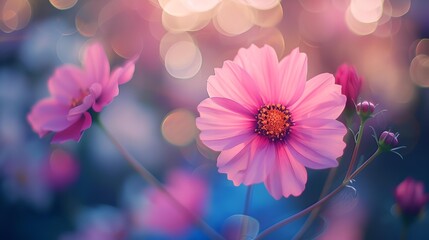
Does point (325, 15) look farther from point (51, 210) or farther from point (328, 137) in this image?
point (328, 137)

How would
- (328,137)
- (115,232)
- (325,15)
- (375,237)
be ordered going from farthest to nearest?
(325,15) < (375,237) < (115,232) < (328,137)

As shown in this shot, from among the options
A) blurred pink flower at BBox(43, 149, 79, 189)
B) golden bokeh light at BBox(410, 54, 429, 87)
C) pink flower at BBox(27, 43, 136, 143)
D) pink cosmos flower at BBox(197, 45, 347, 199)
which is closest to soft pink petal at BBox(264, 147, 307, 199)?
pink cosmos flower at BBox(197, 45, 347, 199)

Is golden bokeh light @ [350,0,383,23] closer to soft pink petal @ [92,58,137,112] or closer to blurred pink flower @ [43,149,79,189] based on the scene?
blurred pink flower @ [43,149,79,189]

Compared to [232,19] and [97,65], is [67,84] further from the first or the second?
[232,19]

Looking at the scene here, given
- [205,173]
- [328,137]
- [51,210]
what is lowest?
[51,210]

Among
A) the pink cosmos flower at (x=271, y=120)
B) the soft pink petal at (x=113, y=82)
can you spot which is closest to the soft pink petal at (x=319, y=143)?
the pink cosmos flower at (x=271, y=120)

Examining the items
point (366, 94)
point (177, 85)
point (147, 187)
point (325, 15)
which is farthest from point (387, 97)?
point (147, 187)
